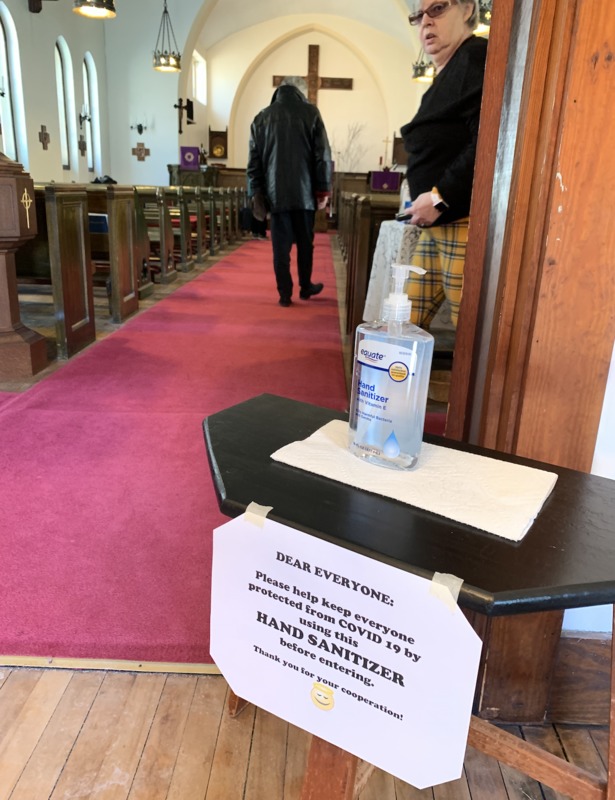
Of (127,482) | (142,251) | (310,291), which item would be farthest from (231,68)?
(127,482)

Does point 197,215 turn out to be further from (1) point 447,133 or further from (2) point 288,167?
(1) point 447,133

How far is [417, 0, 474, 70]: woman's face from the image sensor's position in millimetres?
1751

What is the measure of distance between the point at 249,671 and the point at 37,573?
99 centimetres

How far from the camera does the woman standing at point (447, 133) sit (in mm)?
1729

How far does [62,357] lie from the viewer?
131 inches

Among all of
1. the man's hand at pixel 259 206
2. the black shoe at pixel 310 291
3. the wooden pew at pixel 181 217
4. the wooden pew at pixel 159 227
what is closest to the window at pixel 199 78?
the wooden pew at pixel 181 217

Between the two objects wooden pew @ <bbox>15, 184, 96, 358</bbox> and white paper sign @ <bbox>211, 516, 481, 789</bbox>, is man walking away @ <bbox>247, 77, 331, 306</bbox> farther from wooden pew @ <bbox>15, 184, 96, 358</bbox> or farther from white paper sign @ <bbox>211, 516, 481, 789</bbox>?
white paper sign @ <bbox>211, 516, 481, 789</bbox>

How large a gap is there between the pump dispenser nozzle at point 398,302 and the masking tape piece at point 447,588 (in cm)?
31

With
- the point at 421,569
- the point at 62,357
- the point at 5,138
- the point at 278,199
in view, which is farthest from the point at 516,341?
the point at 5,138

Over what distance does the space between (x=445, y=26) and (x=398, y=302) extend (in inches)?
54.4

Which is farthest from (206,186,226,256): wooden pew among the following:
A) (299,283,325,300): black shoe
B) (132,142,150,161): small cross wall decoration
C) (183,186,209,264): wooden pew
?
(132,142,150,161): small cross wall decoration

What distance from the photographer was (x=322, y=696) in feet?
2.25

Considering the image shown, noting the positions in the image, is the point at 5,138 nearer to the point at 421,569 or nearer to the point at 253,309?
the point at 253,309

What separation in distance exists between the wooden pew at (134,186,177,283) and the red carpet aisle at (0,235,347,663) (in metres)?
1.72
